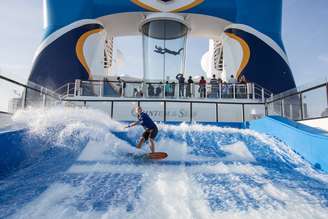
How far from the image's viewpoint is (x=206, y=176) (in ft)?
16.2

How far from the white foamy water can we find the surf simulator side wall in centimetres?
1058

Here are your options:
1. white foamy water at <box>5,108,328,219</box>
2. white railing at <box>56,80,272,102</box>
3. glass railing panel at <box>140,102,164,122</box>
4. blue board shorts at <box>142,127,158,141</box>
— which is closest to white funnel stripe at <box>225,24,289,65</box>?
white railing at <box>56,80,272,102</box>

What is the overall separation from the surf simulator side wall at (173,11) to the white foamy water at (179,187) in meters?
10.6

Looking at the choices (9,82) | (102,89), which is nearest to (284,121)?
(9,82)

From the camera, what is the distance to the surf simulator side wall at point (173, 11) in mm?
16984

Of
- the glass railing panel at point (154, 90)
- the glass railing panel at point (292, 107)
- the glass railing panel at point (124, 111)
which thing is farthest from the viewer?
the glass railing panel at point (154, 90)

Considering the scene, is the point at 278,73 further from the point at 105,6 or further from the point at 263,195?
the point at 263,195

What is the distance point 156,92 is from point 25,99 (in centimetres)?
677

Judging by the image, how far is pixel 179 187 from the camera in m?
4.33

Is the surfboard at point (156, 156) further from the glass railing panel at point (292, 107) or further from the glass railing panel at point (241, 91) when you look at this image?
the glass railing panel at point (241, 91)

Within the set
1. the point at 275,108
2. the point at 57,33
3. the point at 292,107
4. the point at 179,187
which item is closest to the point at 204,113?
the point at 275,108

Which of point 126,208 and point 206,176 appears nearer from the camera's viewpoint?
point 126,208

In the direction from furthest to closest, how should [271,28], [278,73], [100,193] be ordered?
[271,28], [278,73], [100,193]

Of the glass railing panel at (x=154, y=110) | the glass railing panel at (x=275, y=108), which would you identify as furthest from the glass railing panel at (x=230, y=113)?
the glass railing panel at (x=154, y=110)
